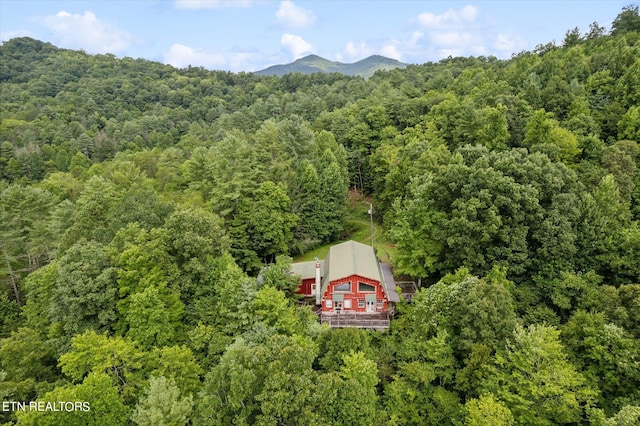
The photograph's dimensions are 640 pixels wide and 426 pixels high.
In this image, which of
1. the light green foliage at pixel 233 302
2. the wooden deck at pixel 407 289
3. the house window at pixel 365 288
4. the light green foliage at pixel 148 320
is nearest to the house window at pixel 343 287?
the house window at pixel 365 288

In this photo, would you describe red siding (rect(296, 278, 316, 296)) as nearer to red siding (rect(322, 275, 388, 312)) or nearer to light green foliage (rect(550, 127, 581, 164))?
red siding (rect(322, 275, 388, 312))

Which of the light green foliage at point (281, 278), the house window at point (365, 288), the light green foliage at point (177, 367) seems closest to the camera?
the light green foliage at point (177, 367)

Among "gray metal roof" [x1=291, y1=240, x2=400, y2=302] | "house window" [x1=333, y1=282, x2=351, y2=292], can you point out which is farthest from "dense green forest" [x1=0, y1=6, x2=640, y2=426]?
"house window" [x1=333, y1=282, x2=351, y2=292]

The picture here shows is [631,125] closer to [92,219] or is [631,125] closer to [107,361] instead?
[107,361]

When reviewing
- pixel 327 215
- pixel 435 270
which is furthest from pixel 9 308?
pixel 435 270

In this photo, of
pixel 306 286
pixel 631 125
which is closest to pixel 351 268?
pixel 306 286

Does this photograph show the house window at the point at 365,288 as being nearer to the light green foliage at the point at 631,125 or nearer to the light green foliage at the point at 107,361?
the light green foliage at the point at 107,361
